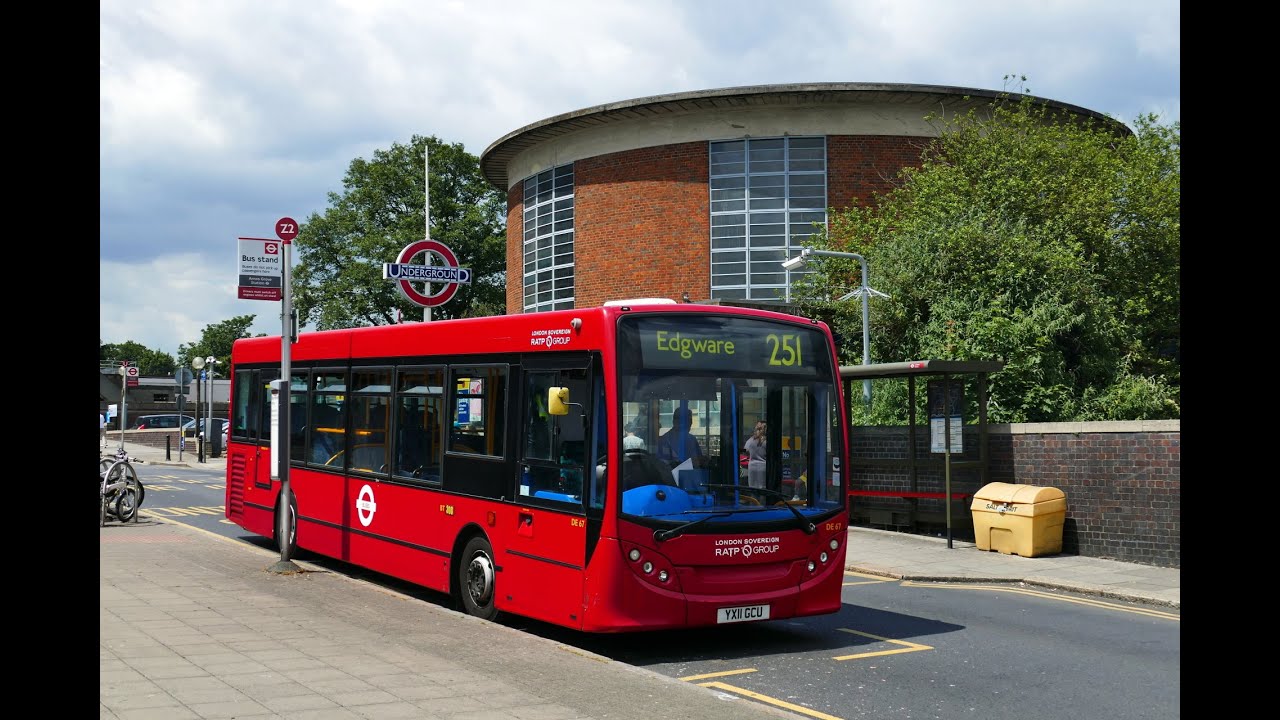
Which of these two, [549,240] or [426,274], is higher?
[549,240]

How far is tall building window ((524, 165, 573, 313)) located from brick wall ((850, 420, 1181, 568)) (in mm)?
21635

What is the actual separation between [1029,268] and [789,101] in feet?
42.1

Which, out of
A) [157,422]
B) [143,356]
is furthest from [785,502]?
[143,356]

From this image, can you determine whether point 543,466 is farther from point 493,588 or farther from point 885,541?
point 885,541

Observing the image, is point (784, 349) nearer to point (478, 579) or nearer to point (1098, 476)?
point (478, 579)

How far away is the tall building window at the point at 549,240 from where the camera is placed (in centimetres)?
3844

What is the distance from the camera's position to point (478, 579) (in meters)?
10.6

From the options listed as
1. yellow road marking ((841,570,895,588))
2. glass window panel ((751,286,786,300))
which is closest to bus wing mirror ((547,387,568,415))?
yellow road marking ((841,570,895,588))

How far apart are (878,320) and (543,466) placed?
16690mm

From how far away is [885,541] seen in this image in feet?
59.2

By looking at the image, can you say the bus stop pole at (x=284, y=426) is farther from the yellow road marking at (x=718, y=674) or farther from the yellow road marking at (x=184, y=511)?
the yellow road marking at (x=184, y=511)

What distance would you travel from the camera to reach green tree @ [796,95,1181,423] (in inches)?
882
